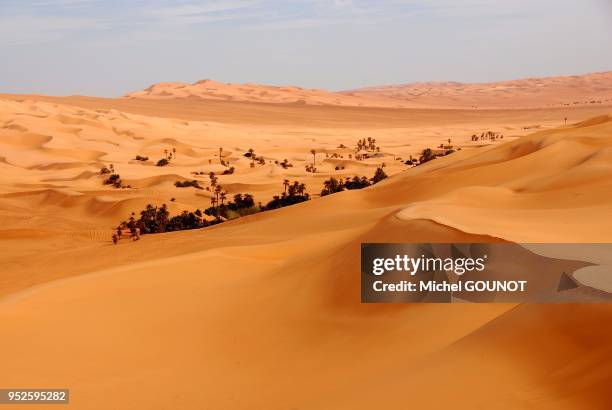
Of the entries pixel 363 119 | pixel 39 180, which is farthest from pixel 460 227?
pixel 363 119

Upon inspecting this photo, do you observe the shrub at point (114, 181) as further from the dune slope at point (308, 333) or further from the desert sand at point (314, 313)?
the dune slope at point (308, 333)

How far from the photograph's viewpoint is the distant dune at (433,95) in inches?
3936

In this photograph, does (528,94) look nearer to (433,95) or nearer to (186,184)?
(433,95)

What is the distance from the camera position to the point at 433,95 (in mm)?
127250

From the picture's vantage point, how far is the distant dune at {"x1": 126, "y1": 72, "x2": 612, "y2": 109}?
100.0 metres

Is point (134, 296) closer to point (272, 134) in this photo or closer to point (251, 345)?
point (251, 345)

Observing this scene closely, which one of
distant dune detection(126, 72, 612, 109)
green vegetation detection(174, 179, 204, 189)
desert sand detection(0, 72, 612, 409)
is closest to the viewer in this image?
desert sand detection(0, 72, 612, 409)

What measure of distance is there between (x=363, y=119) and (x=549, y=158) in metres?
56.6

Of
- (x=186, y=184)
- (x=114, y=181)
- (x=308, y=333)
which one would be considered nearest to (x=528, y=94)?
(x=186, y=184)

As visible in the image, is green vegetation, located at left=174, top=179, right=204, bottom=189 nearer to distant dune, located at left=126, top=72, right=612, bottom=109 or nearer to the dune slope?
the dune slope

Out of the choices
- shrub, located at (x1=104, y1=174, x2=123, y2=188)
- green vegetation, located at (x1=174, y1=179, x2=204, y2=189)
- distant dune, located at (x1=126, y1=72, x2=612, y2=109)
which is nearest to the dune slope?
green vegetation, located at (x1=174, y1=179, x2=204, y2=189)

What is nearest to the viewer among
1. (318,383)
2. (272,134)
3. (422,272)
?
(318,383)

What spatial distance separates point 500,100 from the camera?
4345 inches

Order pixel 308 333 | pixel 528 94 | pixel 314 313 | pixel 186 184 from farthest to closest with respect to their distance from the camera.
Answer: pixel 528 94
pixel 186 184
pixel 314 313
pixel 308 333
